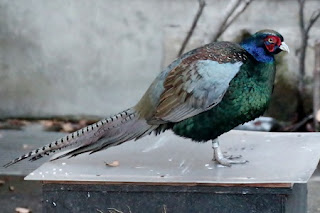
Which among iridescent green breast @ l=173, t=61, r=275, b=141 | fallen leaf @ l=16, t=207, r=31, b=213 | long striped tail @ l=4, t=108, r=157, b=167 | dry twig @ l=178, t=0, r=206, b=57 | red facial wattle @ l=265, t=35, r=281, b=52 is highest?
dry twig @ l=178, t=0, r=206, b=57

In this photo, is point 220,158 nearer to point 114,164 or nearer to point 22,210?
point 114,164

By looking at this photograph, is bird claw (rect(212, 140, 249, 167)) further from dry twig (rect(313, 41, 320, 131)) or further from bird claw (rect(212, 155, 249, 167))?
dry twig (rect(313, 41, 320, 131))

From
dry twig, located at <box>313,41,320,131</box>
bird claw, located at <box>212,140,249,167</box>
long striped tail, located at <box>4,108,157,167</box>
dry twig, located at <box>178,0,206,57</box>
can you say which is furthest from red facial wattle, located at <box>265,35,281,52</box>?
dry twig, located at <box>178,0,206,57</box>

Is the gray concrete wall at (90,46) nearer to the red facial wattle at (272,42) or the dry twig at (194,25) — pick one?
the dry twig at (194,25)

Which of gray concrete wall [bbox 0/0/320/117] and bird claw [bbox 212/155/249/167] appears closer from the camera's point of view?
bird claw [bbox 212/155/249/167]

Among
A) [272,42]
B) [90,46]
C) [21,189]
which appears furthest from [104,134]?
[90,46]

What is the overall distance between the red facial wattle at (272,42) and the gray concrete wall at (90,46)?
2838 millimetres

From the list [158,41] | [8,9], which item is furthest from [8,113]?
[158,41]

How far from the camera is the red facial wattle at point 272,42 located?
4145 mm

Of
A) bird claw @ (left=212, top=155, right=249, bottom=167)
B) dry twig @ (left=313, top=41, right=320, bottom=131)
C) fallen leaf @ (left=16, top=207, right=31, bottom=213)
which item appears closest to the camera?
bird claw @ (left=212, top=155, right=249, bottom=167)

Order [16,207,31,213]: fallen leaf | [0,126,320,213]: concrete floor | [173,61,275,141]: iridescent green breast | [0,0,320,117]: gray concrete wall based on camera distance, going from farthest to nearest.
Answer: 1. [0,0,320,117]: gray concrete wall
2. [0,126,320,213]: concrete floor
3. [16,207,31,213]: fallen leaf
4. [173,61,275,141]: iridescent green breast

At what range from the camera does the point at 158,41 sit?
23.4ft

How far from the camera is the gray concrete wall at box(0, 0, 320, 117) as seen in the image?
7039 millimetres

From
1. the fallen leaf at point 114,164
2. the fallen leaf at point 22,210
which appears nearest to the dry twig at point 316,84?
the fallen leaf at point 22,210
